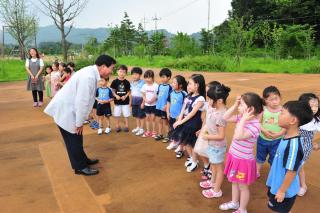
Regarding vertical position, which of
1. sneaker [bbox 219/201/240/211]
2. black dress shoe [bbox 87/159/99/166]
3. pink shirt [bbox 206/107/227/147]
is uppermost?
pink shirt [bbox 206/107/227/147]

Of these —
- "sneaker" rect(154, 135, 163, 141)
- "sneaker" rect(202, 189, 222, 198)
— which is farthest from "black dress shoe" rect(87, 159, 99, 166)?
"sneaker" rect(202, 189, 222, 198)

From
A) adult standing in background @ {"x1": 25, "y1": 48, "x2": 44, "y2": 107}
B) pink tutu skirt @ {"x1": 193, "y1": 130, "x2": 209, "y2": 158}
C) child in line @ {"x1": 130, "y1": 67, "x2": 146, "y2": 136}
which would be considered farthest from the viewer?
adult standing in background @ {"x1": 25, "y1": 48, "x2": 44, "y2": 107}

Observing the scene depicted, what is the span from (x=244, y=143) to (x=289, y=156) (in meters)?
0.65

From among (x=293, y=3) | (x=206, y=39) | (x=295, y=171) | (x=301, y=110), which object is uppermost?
(x=293, y=3)

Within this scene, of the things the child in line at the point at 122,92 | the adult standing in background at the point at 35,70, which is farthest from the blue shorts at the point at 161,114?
the adult standing in background at the point at 35,70

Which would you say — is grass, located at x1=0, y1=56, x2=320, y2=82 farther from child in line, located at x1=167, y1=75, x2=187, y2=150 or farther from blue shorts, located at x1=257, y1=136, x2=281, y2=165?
blue shorts, located at x1=257, y1=136, x2=281, y2=165

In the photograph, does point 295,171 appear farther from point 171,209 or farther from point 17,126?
point 17,126

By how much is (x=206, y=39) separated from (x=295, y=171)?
38229 millimetres

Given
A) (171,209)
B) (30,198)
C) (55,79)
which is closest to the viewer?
(171,209)

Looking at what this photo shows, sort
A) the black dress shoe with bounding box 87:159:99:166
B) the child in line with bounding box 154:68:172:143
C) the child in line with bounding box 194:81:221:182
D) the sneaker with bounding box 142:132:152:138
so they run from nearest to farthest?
1. the child in line with bounding box 194:81:221:182
2. the black dress shoe with bounding box 87:159:99:166
3. the child in line with bounding box 154:68:172:143
4. the sneaker with bounding box 142:132:152:138

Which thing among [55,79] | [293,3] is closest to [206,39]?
[293,3]

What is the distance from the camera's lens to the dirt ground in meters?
3.30

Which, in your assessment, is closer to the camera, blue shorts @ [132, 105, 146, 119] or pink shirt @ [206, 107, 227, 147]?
pink shirt @ [206, 107, 227, 147]

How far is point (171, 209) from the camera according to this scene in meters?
3.21
